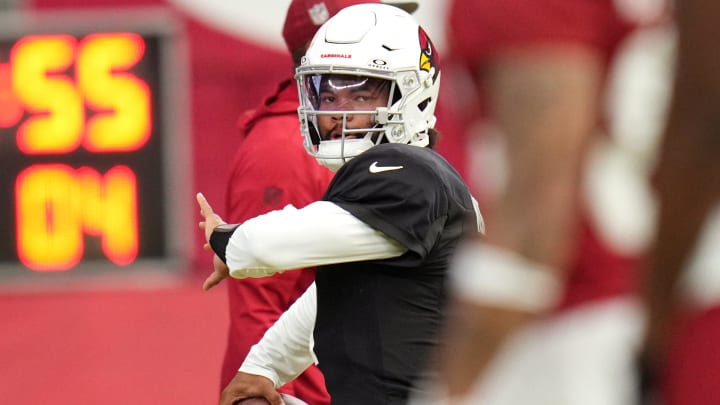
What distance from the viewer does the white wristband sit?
1.76m

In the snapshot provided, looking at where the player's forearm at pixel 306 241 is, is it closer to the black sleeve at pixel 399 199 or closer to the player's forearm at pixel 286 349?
the black sleeve at pixel 399 199

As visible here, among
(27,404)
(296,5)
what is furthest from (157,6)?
(296,5)

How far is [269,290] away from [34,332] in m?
4.46

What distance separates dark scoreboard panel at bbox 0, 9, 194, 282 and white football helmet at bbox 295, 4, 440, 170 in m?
3.07

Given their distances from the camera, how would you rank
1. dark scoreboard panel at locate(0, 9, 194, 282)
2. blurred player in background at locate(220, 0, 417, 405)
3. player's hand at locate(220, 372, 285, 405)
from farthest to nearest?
dark scoreboard panel at locate(0, 9, 194, 282), blurred player in background at locate(220, 0, 417, 405), player's hand at locate(220, 372, 285, 405)

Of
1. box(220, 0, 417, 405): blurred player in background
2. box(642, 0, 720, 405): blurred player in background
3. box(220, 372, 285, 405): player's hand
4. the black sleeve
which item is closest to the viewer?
box(642, 0, 720, 405): blurred player in background

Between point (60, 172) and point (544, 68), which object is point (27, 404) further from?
point (544, 68)

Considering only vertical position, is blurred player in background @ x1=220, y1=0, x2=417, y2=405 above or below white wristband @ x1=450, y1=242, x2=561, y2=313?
below

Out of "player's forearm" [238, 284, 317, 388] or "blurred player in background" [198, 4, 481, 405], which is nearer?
"blurred player in background" [198, 4, 481, 405]

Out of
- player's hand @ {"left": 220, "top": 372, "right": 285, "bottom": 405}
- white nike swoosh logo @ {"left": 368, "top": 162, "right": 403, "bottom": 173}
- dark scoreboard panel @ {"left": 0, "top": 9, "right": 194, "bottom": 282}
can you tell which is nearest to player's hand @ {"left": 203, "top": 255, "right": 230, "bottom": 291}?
player's hand @ {"left": 220, "top": 372, "right": 285, "bottom": 405}

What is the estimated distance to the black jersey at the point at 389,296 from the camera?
9.45 ft

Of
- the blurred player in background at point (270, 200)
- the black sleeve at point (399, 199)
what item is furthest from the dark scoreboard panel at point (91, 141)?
the black sleeve at point (399, 199)

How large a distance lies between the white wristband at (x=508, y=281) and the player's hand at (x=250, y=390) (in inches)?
55.9

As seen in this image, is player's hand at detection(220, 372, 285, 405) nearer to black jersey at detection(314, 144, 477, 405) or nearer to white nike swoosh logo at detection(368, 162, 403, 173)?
black jersey at detection(314, 144, 477, 405)
